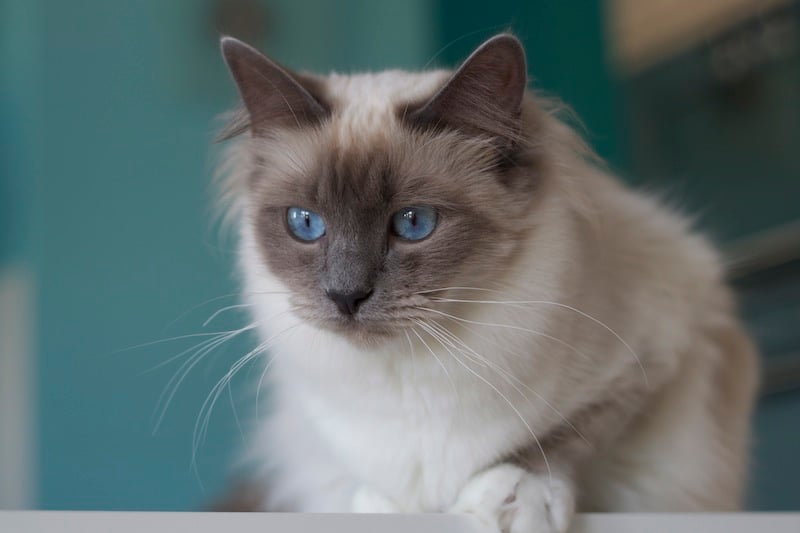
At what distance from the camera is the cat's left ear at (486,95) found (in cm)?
118

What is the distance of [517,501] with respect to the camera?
1165mm

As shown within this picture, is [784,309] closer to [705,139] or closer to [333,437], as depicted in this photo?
[705,139]

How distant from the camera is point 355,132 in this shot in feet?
4.30

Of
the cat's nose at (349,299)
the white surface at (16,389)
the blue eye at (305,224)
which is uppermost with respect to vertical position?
the blue eye at (305,224)

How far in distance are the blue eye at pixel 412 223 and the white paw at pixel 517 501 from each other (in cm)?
34

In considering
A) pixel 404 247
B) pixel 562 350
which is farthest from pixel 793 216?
pixel 404 247

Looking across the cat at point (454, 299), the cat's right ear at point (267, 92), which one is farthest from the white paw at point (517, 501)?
the cat's right ear at point (267, 92)

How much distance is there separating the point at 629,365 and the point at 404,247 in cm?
43

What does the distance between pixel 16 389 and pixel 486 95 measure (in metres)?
1.94

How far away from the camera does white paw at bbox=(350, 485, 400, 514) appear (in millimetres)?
1301

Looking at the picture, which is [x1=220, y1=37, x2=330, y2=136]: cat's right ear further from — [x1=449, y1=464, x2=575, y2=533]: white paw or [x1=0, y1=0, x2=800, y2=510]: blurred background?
[x1=0, y1=0, x2=800, y2=510]: blurred background

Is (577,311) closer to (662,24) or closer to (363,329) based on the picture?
(363,329)

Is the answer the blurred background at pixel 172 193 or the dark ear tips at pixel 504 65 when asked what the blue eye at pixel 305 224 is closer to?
the dark ear tips at pixel 504 65

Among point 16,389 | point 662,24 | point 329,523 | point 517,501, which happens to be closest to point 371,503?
point 517,501
